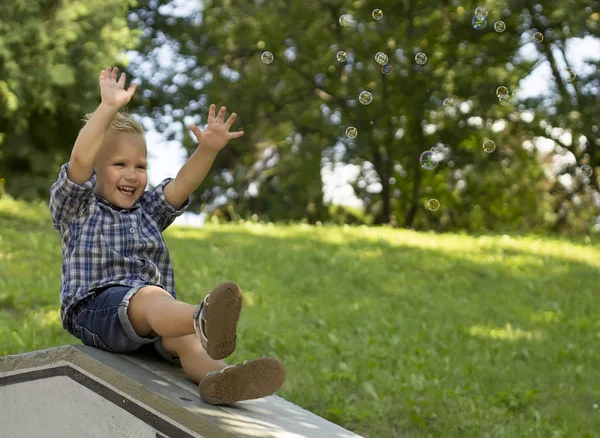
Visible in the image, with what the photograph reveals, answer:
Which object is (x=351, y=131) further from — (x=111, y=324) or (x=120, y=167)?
(x=111, y=324)

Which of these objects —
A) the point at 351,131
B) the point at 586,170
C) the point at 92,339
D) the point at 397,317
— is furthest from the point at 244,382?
the point at 586,170

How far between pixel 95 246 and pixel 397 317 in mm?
3945

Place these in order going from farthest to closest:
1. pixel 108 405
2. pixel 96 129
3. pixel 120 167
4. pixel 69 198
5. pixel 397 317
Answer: pixel 397 317 < pixel 120 167 < pixel 69 198 < pixel 96 129 < pixel 108 405

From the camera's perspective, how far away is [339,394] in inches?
202

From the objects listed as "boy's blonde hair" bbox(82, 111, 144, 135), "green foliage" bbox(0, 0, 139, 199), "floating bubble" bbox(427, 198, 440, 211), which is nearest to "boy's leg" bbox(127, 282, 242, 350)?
"boy's blonde hair" bbox(82, 111, 144, 135)

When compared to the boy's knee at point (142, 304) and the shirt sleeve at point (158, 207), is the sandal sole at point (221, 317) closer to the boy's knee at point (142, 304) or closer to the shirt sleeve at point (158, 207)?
the boy's knee at point (142, 304)

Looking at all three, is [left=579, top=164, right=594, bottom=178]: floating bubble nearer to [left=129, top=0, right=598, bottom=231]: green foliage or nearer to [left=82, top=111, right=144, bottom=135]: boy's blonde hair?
[left=129, top=0, right=598, bottom=231]: green foliage

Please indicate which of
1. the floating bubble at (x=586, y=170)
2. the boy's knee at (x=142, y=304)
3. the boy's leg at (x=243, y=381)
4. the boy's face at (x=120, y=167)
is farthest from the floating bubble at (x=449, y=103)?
the boy's leg at (x=243, y=381)

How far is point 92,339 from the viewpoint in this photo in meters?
3.49

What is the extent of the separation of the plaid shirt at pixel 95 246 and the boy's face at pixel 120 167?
53 millimetres

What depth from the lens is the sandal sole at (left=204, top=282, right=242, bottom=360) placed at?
287 cm

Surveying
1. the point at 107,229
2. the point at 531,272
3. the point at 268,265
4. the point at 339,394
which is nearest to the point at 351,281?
the point at 268,265

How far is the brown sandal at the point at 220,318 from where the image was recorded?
A: 9.41ft

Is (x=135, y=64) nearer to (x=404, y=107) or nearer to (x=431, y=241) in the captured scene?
(x=404, y=107)
